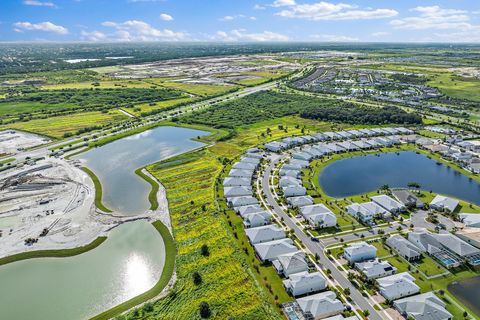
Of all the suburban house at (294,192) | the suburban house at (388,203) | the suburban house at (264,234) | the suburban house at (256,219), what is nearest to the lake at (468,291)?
the suburban house at (388,203)

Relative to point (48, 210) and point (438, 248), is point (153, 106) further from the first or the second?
point (438, 248)

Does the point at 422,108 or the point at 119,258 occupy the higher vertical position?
the point at 422,108

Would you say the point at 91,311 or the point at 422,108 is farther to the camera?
the point at 422,108

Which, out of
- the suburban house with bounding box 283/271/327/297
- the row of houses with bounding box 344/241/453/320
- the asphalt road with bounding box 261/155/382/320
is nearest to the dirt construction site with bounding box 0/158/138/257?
the asphalt road with bounding box 261/155/382/320

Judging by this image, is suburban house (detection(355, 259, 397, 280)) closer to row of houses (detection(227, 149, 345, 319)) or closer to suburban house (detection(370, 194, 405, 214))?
row of houses (detection(227, 149, 345, 319))

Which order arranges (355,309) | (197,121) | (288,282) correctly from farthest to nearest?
(197,121)
(288,282)
(355,309)

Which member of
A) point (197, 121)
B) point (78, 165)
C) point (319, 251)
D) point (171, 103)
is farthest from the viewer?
point (171, 103)

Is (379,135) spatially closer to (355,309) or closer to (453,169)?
(453,169)

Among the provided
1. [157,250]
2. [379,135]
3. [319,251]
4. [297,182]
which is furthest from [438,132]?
[157,250]
